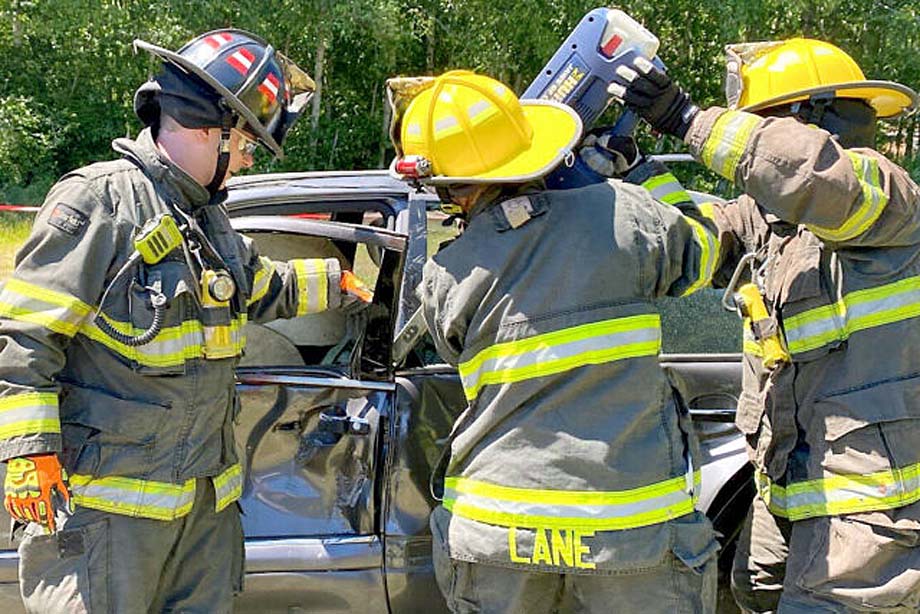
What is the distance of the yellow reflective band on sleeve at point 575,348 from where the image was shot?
2047mm

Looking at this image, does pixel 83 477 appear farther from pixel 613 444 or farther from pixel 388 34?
pixel 388 34

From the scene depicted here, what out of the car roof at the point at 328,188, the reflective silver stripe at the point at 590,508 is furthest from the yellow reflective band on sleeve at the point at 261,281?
the reflective silver stripe at the point at 590,508

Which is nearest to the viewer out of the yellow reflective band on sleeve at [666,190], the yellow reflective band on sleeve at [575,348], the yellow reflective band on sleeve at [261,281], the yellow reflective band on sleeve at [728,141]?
the yellow reflective band on sleeve at [575,348]

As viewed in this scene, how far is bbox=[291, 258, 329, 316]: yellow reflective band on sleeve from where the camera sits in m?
2.73

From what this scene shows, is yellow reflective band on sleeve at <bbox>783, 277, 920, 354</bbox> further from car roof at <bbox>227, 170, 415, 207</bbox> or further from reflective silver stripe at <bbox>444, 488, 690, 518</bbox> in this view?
car roof at <bbox>227, 170, 415, 207</bbox>

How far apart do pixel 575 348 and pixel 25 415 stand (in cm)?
123

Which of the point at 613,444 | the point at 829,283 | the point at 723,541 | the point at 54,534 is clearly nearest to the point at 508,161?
the point at 613,444

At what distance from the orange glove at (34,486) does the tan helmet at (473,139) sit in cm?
103

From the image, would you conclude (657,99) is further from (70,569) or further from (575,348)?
(70,569)

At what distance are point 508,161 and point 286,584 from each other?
1.51 m

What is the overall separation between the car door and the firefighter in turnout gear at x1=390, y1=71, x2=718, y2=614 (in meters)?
0.68

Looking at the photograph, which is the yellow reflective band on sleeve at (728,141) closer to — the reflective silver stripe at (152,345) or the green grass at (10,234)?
the reflective silver stripe at (152,345)

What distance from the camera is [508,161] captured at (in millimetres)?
2141

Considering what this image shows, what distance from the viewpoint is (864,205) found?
6.97ft
